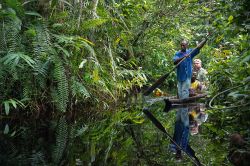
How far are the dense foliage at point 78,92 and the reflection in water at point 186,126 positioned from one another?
11cm

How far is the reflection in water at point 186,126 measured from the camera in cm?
346

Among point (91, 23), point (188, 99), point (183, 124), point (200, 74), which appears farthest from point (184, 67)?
point (91, 23)

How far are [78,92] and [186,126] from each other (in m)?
1.38

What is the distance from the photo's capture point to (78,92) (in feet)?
14.1

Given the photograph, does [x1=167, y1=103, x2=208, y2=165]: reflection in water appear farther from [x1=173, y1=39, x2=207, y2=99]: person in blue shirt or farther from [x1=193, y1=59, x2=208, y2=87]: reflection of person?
[x1=193, y1=59, x2=208, y2=87]: reflection of person

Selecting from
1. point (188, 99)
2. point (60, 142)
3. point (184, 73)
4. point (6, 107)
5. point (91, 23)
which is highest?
point (91, 23)

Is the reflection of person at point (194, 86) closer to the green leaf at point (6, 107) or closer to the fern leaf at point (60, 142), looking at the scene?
the fern leaf at point (60, 142)

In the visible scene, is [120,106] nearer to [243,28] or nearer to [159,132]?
[159,132]

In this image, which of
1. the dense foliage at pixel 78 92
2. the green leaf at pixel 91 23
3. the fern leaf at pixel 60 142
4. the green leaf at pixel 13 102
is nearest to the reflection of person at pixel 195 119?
the dense foliage at pixel 78 92

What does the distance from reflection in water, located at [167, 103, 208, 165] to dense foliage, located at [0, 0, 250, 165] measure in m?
0.11

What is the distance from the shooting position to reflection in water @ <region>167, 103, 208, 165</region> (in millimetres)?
3461

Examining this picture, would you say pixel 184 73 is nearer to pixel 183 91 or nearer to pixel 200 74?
pixel 183 91

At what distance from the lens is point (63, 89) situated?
3977mm

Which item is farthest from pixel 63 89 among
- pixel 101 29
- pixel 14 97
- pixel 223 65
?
pixel 223 65
